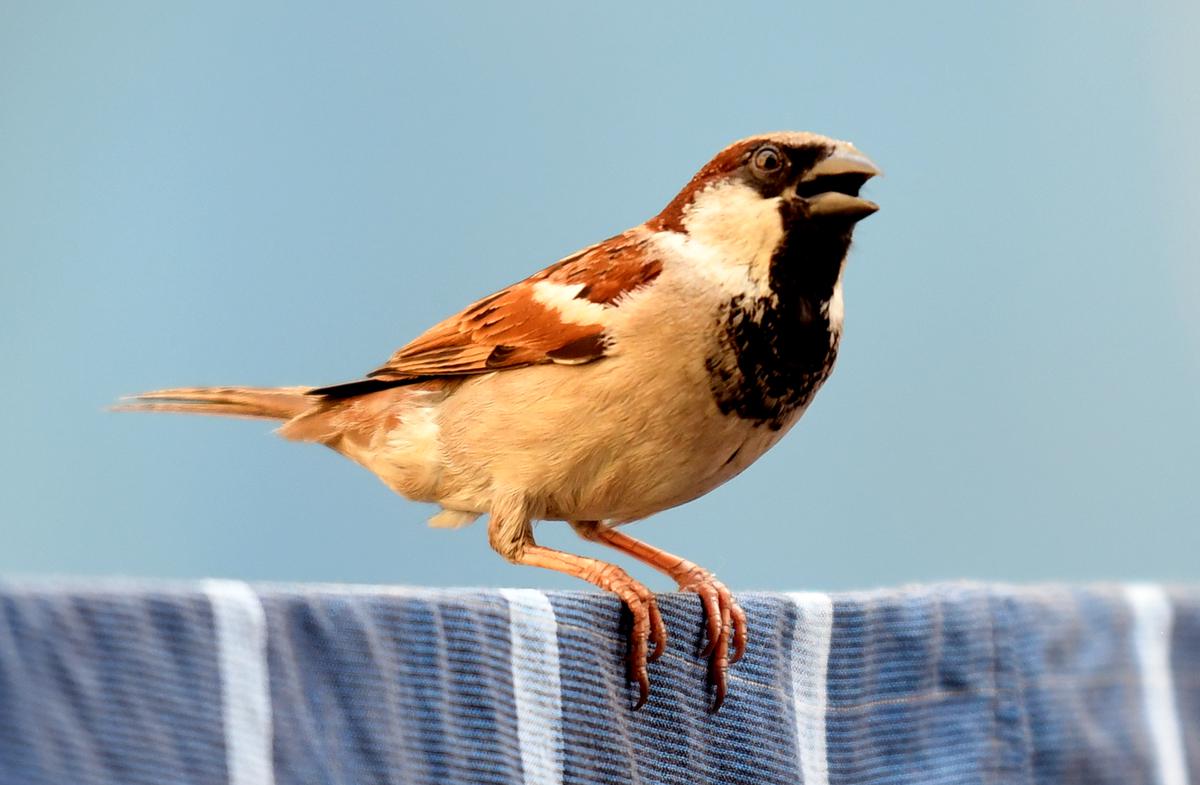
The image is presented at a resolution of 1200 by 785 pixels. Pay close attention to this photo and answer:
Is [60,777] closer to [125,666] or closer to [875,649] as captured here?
[125,666]

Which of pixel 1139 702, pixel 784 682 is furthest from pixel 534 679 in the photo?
pixel 1139 702

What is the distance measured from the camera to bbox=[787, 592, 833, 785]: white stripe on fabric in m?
0.87

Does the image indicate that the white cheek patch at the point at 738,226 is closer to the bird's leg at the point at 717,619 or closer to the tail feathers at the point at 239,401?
the bird's leg at the point at 717,619

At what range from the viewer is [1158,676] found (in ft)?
3.26

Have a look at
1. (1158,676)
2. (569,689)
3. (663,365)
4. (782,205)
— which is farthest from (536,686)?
(1158,676)

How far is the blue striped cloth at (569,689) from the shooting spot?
0.52 metres

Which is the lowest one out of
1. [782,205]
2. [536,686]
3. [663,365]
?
[536,686]

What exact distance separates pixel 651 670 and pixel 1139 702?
0.39m

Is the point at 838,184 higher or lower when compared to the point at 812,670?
higher

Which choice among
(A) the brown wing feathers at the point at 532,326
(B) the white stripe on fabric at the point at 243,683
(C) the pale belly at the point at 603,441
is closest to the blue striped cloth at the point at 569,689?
(B) the white stripe on fabric at the point at 243,683

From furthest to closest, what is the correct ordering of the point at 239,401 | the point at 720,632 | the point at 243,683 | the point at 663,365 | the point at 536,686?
the point at 239,401
the point at 663,365
the point at 720,632
the point at 536,686
the point at 243,683

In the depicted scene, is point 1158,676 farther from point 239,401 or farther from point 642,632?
point 239,401

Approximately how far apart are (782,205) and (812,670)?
1.00ft

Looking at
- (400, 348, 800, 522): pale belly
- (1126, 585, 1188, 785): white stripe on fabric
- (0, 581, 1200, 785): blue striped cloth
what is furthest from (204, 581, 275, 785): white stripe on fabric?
(1126, 585, 1188, 785): white stripe on fabric
